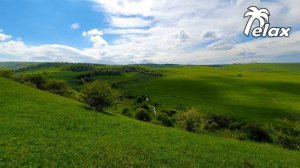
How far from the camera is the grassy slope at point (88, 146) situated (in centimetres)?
2877

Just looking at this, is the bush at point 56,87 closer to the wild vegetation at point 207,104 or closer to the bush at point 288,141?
the wild vegetation at point 207,104

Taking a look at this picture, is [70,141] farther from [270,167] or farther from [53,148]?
[270,167]

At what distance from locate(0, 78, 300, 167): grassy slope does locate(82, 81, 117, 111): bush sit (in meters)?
14.9

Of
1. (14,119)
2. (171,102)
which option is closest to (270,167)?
(14,119)

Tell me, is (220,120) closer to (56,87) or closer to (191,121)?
(191,121)

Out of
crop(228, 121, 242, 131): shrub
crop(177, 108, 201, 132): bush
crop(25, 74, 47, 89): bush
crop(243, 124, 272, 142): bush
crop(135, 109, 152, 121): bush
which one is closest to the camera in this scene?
crop(177, 108, 201, 132): bush

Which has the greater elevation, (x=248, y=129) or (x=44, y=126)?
(x=44, y=126)

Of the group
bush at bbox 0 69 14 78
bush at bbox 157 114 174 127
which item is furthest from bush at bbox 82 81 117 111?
bush at bbox 0 69 14 78

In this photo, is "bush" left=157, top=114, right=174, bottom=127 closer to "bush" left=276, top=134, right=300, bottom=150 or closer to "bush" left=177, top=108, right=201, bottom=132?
"bush" left=177, top=108, right=201, bottom=132

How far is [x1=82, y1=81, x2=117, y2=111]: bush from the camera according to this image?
68438 millimetres

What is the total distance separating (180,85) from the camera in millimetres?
192250

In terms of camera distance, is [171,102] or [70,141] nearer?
[70,141]

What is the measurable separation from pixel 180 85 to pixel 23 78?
115 metres

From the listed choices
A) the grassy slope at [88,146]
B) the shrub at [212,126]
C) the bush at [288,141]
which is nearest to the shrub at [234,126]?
the shrub at [212,126]
